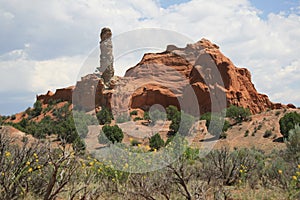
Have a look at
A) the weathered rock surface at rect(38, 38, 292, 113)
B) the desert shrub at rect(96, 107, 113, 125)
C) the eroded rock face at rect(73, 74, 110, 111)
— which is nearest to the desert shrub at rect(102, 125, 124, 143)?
the desert shrub at rect(96, 107, 113, 125)

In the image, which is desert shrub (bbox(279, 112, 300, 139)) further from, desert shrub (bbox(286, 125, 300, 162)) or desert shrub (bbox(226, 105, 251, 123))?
desert shrub (bbox(286, 125, 300, 162))

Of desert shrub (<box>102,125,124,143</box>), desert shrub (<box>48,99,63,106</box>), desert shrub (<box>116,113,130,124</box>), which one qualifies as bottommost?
desert shrub (<box>102,125,124,143</box>)

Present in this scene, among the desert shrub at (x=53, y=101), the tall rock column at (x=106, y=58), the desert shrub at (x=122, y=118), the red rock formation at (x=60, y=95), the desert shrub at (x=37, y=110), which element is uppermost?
the tall rock column at (x=106, y=58)

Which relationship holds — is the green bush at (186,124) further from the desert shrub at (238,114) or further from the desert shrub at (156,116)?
the desert shrub at (238,114)

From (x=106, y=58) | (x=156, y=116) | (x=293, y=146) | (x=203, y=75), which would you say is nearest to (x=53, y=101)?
(x=106, y=58)

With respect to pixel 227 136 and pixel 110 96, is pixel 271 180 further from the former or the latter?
pixel 110 96

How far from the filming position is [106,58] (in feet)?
173

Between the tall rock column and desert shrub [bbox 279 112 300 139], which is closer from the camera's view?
desert shrub [bbox 279 112 300 139]

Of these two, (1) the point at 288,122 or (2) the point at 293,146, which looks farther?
(1) the point at 288,122

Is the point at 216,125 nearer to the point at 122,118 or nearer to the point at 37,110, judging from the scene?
the point at 122,118

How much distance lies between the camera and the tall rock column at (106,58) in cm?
5019

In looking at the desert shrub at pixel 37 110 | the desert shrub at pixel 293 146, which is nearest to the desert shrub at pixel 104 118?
the desert shrub at pixel 37 110

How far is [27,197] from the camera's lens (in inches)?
255

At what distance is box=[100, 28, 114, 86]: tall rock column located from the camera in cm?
5019
